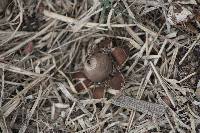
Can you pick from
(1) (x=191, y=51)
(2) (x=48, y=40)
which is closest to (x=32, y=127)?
(2) (x=48, y=40)

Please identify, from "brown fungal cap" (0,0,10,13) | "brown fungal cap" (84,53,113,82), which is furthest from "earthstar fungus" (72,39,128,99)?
"brown fungal cap" (0,0,10,13)

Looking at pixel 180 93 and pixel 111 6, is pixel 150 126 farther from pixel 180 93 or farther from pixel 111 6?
pixel 111 6

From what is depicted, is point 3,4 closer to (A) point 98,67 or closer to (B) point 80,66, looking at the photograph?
(B) point 80,66

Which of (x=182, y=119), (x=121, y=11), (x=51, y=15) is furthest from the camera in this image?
(x=51, y=15)

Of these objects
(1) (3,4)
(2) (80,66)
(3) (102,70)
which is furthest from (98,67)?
(1) (3,4)

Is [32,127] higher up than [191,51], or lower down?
lower down

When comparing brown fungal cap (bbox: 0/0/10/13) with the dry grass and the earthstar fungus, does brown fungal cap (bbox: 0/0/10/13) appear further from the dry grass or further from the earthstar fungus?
the earthstar fungus

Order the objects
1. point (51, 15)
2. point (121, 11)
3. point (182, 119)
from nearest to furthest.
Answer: point (182, 119)
point (121, 11)
point (51, 15)

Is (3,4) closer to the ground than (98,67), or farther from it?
farther from it
